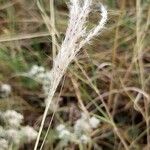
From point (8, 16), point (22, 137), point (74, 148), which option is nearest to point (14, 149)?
point (22, 137)

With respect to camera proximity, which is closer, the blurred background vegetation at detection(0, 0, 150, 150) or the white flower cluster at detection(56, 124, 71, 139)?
the white flower cluster at detection(56, 124, 71, 139)

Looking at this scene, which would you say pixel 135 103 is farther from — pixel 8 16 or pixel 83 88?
pixel 8 16

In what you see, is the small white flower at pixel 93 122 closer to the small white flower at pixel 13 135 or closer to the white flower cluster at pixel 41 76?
the white flower cluster at pixel 41 76

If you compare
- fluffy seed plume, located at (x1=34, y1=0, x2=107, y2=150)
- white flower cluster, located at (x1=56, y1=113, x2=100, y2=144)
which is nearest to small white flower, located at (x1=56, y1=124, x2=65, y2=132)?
white flower cluster, located at (x1=56, y1=113, x2=100, y2=144)

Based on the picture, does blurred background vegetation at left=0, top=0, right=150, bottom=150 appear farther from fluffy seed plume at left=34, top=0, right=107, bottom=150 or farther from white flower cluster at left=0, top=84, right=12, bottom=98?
fluffy seed plume at left=34, top=0, right=107, bottom=150

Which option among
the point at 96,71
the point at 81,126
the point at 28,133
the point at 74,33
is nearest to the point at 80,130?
the point at 81,126

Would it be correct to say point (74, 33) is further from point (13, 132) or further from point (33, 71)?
point (33, 71)
